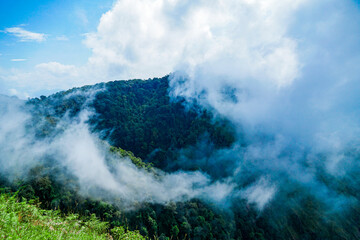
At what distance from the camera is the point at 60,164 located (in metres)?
30.0

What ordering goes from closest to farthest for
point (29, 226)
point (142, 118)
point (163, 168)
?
point (29, 226) < point (163, 168) < point (142, 118)

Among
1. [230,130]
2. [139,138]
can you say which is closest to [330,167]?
[230,130]

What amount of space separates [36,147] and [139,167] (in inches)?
1009

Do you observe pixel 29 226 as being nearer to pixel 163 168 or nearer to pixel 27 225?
pixel 27 225

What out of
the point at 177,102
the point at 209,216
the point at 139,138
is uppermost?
the point at 177,102

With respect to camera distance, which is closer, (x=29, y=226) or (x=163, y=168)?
(x=29, y=226)

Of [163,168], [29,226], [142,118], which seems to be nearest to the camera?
[29,226]

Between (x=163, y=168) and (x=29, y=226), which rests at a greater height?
Answer: (x=163, y=168)

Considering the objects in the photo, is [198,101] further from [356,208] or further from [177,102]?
[356,208]

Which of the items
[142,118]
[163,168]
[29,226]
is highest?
[142,118]

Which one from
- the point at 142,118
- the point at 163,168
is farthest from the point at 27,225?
the point at 142,118

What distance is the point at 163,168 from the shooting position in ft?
251

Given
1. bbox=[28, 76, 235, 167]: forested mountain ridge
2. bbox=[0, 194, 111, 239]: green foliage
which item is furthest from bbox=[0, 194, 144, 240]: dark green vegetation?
bbox=[28, 76, 235, 167]: forested mountain ridge

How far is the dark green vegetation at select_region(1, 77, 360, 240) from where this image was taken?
2759 centimetres
